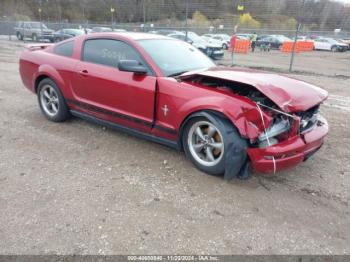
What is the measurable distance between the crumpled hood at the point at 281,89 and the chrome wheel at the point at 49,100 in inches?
95.0

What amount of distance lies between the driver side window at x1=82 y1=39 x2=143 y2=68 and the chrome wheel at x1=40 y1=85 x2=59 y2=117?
3.00 ft

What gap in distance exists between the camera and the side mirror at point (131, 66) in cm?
382

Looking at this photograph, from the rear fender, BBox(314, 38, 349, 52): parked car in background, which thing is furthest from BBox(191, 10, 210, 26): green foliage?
BBox(314, 38, 349, 52): parked car in background

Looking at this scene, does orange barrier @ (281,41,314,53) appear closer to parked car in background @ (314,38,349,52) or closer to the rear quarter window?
parked car in background @ (314,38,349,52)

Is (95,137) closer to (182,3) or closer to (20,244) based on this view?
(20,244)

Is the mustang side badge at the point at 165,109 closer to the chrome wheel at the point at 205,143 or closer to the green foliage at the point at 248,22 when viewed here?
the chrome wheel at the point at 205,143

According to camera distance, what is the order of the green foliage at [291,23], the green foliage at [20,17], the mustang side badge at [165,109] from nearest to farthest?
the mustang side badge at [165,109], the green foliage at [291,23], the green foliage at [20,17]

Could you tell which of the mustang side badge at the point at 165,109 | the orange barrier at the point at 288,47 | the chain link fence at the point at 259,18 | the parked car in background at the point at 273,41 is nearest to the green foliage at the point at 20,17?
the chain link fence at the point at 259,18

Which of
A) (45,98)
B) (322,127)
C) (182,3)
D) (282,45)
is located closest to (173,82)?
(322,127)

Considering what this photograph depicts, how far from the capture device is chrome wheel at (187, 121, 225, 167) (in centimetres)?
348

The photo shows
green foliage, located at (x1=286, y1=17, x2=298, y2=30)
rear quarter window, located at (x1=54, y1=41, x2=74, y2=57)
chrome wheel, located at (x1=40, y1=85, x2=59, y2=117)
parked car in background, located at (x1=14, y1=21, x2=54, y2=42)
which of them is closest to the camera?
rear quarter window, located at (x1=54, y1=41, x2=74, y2=57)

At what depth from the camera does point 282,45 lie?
3155 cm

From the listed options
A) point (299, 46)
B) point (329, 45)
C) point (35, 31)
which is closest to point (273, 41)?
point (299, 46)

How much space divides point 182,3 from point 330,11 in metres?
7.97
